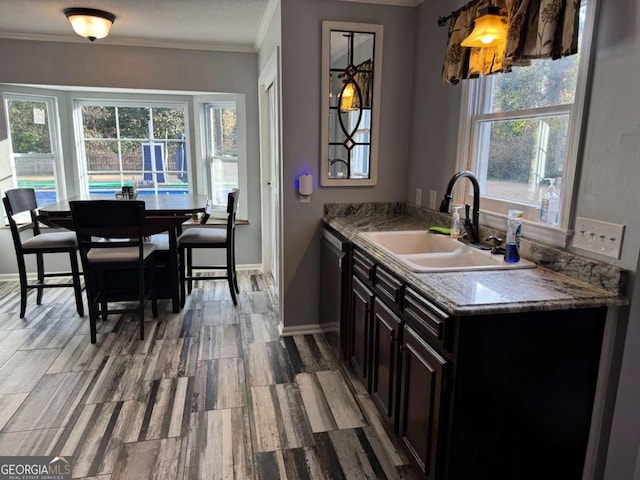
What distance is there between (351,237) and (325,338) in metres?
1.04

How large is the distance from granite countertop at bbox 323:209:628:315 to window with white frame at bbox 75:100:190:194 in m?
3.69

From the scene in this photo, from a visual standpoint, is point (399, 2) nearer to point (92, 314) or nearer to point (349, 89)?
point (349, 89)

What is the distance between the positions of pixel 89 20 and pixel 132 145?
173 centimetres

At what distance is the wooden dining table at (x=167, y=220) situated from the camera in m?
3.19

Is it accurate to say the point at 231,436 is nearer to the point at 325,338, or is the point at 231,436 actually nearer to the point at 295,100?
the point at 325,338

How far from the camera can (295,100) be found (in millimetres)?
2842

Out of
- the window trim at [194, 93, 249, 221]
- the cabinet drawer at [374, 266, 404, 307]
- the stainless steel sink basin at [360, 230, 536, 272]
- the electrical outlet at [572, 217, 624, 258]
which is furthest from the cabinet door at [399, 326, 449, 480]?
the window trim at [194, 93, 249, 221]

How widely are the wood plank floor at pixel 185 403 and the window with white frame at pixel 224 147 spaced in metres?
1.81

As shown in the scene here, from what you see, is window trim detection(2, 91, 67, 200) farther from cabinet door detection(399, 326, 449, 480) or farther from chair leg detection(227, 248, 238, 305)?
cabinet door detection(399, 326, 449, 480)

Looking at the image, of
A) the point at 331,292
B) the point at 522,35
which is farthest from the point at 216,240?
the point at 522,35

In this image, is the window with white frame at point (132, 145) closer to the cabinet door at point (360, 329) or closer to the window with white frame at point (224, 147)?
the window with white frame at point (224, 147)

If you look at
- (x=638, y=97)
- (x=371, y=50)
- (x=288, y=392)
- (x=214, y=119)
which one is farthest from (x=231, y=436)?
(x=214, y=119)

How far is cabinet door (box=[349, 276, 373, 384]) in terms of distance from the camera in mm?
2193

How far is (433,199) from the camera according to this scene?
273 centimetres
